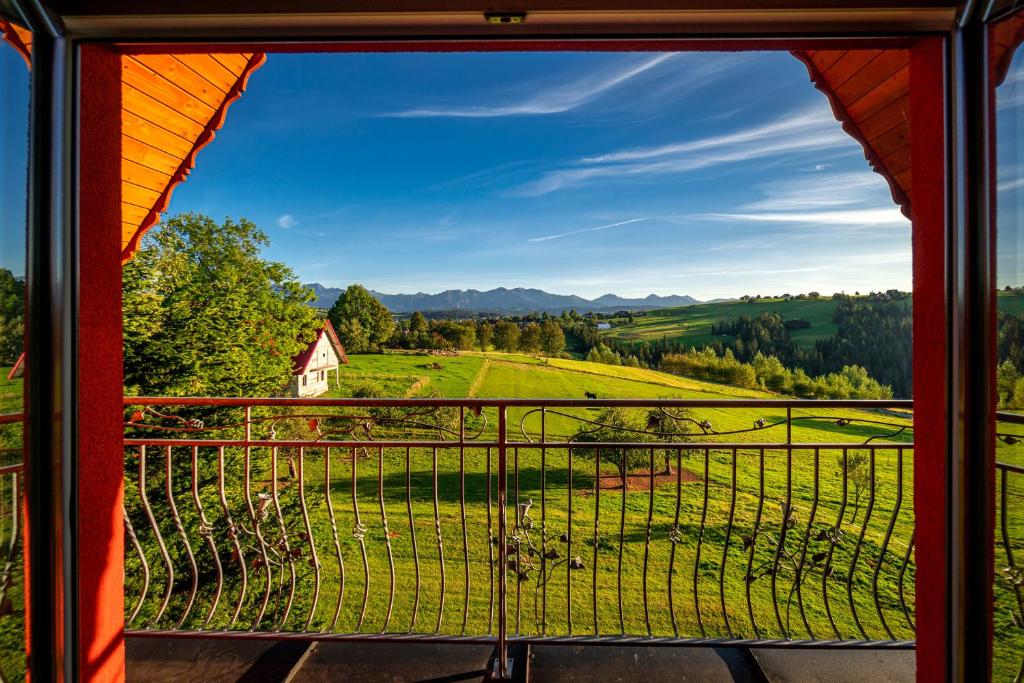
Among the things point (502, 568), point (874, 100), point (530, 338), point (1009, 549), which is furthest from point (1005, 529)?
point (530, 338)

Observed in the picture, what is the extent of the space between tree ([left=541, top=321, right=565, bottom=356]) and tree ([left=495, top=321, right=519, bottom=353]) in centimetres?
103

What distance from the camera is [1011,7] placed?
3.65ft

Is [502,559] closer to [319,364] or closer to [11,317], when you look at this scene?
[11,317]

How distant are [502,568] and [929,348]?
5.17 ft

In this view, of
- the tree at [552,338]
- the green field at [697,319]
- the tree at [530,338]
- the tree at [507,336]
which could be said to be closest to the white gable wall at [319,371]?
the tree at [507,336]

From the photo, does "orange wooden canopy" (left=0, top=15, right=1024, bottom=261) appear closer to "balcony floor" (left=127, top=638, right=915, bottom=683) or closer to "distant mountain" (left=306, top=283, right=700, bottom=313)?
"balcony floor" (left=127, top=638, right=915, bottom=683)

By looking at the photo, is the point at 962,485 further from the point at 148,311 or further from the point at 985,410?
the point at 148,311

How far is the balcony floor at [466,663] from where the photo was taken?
1.75m

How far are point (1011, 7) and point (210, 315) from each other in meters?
13.4

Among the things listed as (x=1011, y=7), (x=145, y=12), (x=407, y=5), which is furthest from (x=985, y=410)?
(x=145, y=12)

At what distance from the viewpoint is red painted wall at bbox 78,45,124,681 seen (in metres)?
1.36

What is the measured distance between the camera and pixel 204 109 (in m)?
1.90

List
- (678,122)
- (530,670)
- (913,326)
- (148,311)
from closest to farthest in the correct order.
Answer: (913,326) < (530,670) < (148,311) < (678,122)

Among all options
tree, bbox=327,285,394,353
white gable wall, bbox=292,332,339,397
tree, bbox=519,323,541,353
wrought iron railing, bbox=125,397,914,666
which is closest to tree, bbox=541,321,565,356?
tree, bbox=519,323,541,353
